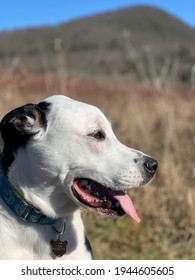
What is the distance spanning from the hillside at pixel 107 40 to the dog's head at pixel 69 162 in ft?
75.7

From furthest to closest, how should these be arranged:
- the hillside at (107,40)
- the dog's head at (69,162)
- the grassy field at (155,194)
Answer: the hillside at (107,40), the grassy field at (155,194), the dog's head at (69,162)

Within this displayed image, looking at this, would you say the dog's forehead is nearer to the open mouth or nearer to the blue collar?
the open mouth

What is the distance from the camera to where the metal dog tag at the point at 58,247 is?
10.0 ft

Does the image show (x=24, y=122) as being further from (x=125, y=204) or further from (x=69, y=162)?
(x=125, y=204)

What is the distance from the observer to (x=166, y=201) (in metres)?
5.20

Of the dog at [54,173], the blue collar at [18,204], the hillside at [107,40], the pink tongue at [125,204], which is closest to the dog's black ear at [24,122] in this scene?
the dog at [54,173]

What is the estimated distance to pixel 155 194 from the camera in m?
5.27

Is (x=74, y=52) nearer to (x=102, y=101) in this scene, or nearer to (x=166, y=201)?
(x=102, y=101)

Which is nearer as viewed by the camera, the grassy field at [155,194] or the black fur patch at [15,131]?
the black fur patch at [15,131]

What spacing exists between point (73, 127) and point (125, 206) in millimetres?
484

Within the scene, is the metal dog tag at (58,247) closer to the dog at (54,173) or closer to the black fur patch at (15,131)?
the dog at (54,173)

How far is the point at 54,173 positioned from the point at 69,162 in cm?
10

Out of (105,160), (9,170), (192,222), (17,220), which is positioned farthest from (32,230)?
(192,222)

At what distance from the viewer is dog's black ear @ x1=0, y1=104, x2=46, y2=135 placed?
3.03 m
